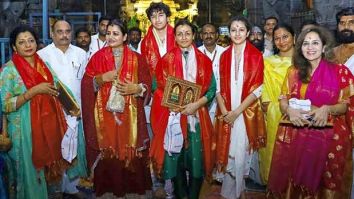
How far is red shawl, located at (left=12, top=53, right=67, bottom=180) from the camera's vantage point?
4691 millimetres

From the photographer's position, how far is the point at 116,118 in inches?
193

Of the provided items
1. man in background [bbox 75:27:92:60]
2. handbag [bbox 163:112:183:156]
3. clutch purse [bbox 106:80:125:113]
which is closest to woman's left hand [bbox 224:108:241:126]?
handbag [bbox 163:112:183:156]

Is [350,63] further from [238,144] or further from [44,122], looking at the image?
[44,122]

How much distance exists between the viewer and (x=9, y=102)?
15.0 ft

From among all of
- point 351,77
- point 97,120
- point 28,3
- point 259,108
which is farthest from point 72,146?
point 28,3

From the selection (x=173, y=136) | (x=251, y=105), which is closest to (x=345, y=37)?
(x=251, y=105)

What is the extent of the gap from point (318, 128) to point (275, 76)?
3.99 feet

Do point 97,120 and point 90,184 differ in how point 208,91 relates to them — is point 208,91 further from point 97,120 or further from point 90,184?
point 90,184

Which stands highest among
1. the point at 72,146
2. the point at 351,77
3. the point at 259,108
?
the point at 351,77

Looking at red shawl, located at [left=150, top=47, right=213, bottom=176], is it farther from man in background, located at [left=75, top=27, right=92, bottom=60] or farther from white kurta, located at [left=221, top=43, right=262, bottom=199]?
man in background, located at [left=75, top=27, right=92, bottom=60]

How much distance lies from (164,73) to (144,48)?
677 millimetres

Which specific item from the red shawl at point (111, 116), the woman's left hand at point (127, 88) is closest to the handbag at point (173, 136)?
the red shawl at point (111, 116)

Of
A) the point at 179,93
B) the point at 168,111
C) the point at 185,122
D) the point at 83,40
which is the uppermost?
the point at 83,40

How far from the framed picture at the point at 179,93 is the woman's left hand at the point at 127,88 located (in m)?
0.26
